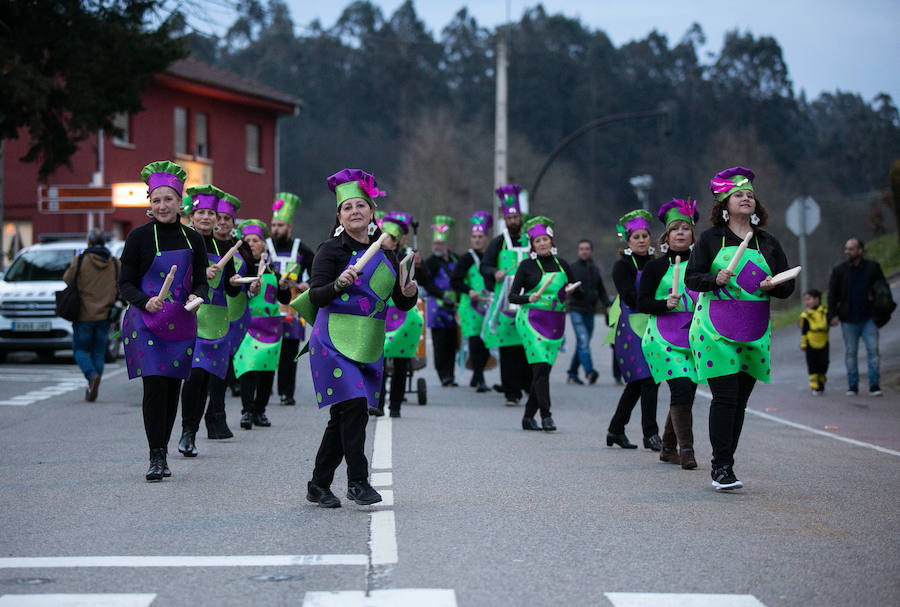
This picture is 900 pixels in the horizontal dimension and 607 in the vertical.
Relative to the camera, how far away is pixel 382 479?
8602 mm

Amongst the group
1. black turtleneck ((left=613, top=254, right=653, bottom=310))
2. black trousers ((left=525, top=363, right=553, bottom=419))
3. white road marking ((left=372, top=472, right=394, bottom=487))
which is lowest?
white road marking ((left=372, top=472, right=394, bottom=487))

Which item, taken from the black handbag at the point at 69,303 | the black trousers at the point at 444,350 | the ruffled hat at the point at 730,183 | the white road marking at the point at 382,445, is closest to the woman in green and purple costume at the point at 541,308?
the white road marking at the point at 382,445

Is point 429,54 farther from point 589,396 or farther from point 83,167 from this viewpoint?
point 589,396

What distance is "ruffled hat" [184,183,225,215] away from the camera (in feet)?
34.0

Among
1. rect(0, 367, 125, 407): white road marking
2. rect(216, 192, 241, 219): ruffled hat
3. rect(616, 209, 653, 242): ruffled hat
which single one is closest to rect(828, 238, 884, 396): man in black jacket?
rect(616, 209, 653, 242): ruffled hat

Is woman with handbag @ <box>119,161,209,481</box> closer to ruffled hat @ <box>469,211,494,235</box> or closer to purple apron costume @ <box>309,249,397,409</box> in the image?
purple apron costume @ <box>309,249,397,409</box>

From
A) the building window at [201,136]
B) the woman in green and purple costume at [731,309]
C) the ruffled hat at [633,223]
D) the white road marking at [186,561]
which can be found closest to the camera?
the white road marking at [186,561]

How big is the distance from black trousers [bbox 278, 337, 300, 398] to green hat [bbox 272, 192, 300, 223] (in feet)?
4.91

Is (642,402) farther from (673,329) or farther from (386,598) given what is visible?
(386,598)

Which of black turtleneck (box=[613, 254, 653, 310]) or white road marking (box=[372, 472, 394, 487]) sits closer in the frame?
white road marking (box=[372, 472, 394, 487])

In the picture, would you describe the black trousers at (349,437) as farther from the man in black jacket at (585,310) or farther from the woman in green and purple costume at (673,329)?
the man in black jacket at (585,310)

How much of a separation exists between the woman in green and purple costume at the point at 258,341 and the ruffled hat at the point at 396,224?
151 cm

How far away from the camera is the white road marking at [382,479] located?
8.38 m

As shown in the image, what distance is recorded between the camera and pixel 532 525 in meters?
6.89
